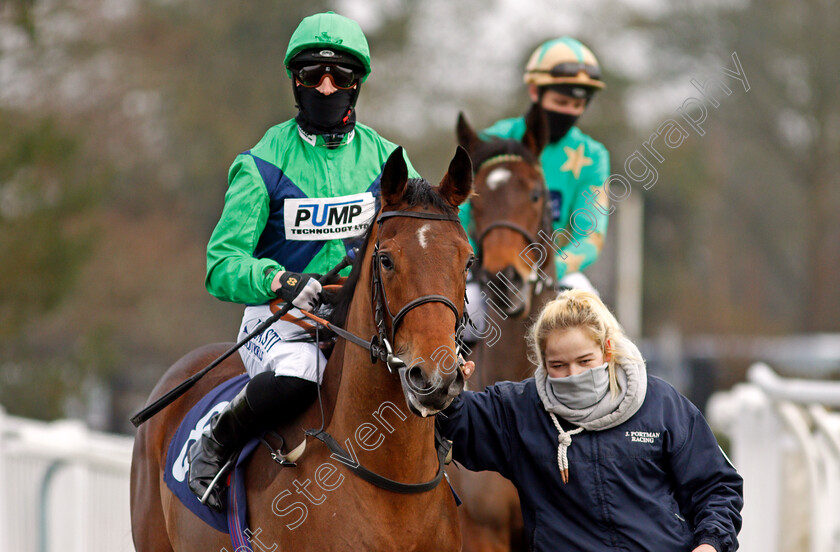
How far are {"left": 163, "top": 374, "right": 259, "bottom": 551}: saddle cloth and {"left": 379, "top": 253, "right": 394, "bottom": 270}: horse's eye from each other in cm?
90

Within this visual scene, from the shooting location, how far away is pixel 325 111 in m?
3.83

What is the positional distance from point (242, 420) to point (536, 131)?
252 cm

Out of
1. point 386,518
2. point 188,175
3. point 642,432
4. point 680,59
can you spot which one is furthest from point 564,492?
point 680,59

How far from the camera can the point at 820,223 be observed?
28.4 meters

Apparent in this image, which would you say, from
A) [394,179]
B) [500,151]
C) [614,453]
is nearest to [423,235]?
[394,179]

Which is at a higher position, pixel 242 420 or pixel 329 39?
pixel 329 39

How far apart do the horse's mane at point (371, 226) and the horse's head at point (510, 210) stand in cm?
135

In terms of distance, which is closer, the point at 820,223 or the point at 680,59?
the point at 680,59

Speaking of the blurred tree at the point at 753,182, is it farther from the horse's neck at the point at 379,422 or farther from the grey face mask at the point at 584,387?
the horse's neck at the point at 379,422

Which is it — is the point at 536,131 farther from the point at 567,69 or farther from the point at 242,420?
the point at 242,420

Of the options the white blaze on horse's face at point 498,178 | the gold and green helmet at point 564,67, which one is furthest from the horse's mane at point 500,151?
the gold and green helmet at point 564,67

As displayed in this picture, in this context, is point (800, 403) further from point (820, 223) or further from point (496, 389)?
point (820, 223)

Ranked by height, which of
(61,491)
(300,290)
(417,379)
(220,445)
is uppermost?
(300,290)

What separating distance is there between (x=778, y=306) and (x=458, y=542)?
1228 inches
